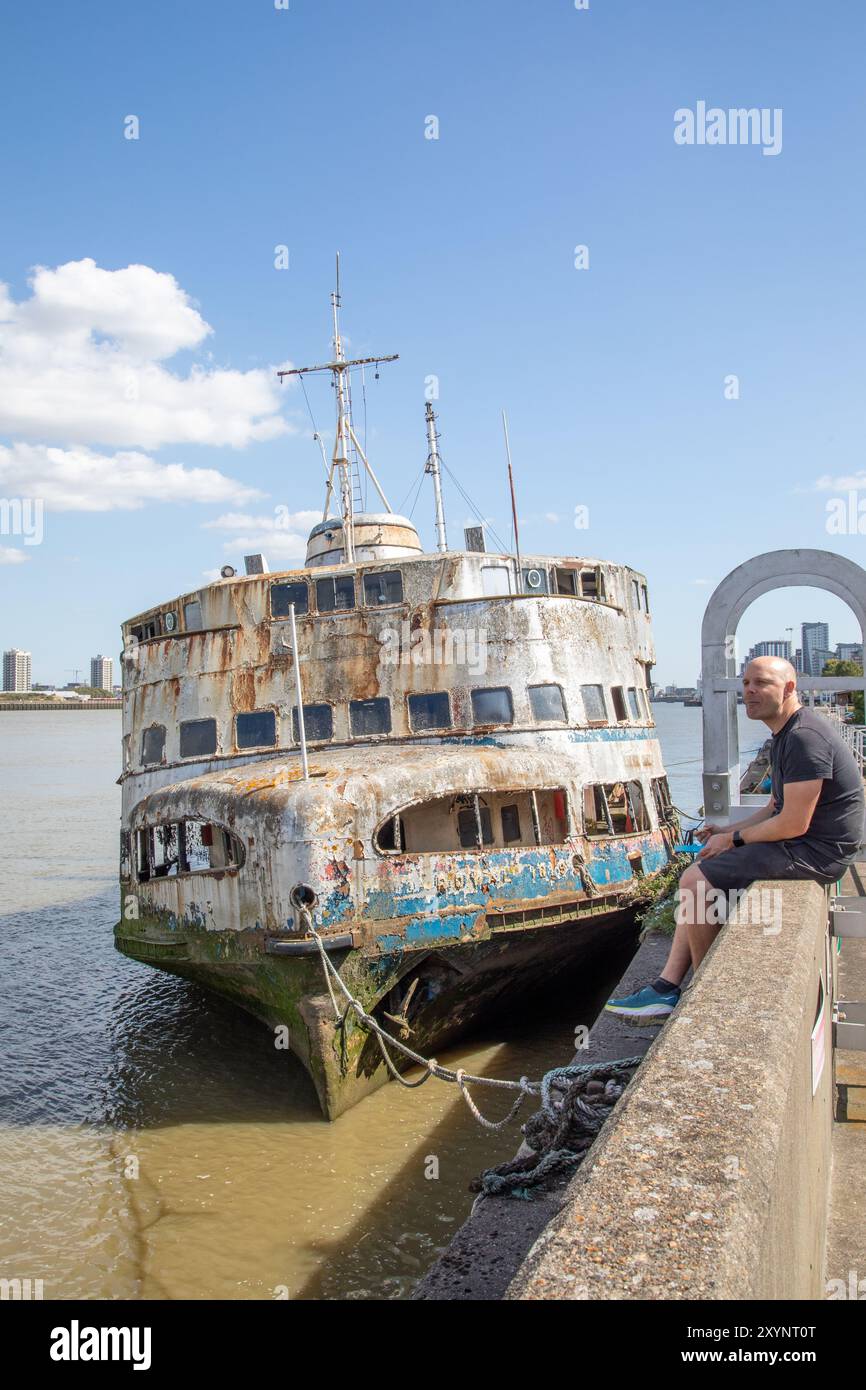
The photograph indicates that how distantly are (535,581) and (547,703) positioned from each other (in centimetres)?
221

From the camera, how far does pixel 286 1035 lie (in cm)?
1099

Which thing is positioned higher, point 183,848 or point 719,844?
point 719,844

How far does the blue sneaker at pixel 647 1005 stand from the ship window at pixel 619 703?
28.3ft

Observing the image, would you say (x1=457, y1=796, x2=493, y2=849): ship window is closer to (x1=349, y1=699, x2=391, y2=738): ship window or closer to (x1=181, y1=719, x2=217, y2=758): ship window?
(x1=349, y1=699, x2=391, y2=738): ship window

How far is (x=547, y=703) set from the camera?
1372cm

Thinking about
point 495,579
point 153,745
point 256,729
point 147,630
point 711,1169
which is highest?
point 495,579

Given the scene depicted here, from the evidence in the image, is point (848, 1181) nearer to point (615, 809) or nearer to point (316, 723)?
point (316, 723)

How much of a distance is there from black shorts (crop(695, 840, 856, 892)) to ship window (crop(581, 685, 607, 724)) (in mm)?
8497

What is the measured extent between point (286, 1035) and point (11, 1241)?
10.7 ft

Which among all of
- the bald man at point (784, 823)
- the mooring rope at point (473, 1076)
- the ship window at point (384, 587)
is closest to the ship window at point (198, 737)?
the ship window at point (384, 587)

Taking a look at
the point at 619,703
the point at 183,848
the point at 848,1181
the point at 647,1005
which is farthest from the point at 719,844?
the point at 619,703

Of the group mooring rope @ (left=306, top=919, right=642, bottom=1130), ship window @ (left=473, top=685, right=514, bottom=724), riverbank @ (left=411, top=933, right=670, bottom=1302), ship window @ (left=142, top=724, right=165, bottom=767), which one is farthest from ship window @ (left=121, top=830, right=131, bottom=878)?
riverbank @ (left=411, top=933, right=670, bottom=1302)
